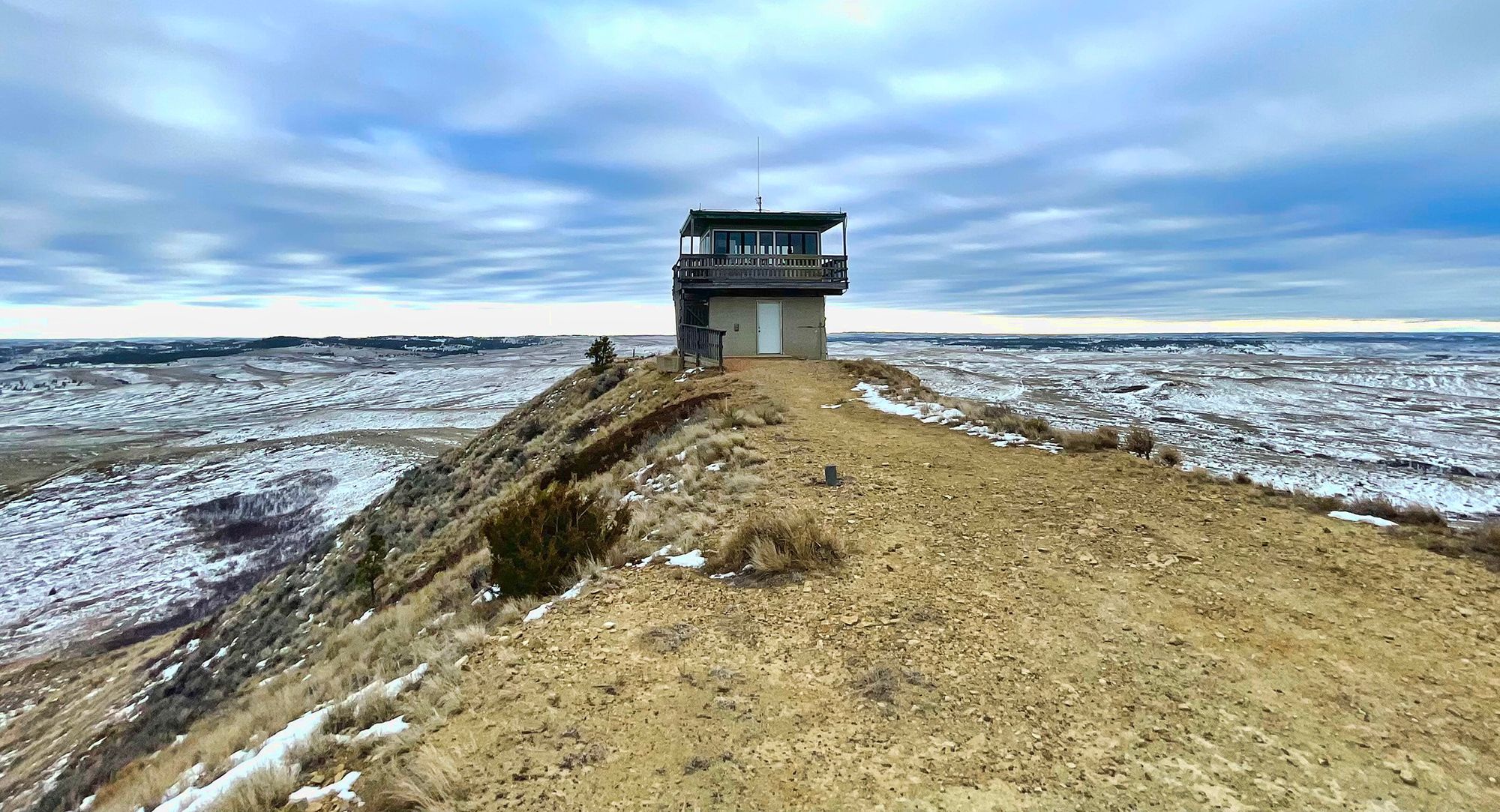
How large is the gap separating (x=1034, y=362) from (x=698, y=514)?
10046cm

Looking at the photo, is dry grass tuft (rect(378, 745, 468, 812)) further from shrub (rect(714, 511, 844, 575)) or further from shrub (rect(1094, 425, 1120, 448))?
shrub (rect(1094, 425, 1120, 448))

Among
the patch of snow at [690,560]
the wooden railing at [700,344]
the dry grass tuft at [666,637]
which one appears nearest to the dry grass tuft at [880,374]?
the wooden railing at [700,344]

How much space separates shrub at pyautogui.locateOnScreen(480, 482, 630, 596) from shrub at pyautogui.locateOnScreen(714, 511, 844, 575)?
1734 millimetres

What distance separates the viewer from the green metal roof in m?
26.5

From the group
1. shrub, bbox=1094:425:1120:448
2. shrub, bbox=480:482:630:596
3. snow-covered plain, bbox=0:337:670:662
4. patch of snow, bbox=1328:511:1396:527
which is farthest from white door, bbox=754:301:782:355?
snow-covered plain, bbox=0:337:670:662

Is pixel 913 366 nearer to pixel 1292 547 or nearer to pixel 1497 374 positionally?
pixel 1497 374

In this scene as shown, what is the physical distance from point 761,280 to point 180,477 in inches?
1614

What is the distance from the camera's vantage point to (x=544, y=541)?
830 cm

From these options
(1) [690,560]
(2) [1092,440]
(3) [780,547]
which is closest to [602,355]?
(2) [1092,440]

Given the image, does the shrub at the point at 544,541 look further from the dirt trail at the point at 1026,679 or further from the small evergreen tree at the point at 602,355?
the small evergreen tree at the point at 602,355

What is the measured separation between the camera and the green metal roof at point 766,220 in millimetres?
26531

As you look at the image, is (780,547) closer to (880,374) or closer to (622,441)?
(622,441)

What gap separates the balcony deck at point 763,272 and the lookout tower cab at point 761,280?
0.03m

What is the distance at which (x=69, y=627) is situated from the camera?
74.8ft
